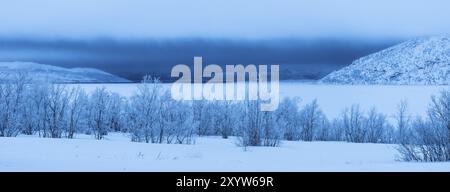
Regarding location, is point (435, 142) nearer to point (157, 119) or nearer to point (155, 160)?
point (155, 160)

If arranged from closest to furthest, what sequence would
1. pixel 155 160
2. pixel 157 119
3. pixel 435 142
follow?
pixel 155 160 → pixel 435 142 → pixel 157 119

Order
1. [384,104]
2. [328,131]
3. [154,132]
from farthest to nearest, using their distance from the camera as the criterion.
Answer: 1. [384,104]
2. [328,131]
3. [154,132]

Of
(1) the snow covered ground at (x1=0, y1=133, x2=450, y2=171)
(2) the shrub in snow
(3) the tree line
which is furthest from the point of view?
(3) the tree line

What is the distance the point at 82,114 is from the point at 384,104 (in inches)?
2314

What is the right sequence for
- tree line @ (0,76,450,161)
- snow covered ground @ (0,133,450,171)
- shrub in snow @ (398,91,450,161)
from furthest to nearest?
1. tree line @ (0,76,450,161)
2. shrub in snow @ (398,91,450,161)
3. snow covered ground @ (0,133,450,171)

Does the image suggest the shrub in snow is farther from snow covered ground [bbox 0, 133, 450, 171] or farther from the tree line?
the tree line

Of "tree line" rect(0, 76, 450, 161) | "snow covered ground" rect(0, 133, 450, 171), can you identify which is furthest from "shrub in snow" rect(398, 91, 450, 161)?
"tree line" rect(0, 76, 450, 161)

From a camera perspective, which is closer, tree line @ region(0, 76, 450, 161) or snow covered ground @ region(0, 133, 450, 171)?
snow covered ground @ region(0, 133, 450, 171)

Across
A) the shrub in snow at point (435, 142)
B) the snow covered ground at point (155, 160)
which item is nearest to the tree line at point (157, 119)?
the shrub in snow at point (435, 142)

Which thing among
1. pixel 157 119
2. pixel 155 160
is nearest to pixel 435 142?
pixel 155 160

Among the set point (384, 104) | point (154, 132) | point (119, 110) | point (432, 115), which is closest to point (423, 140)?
point (432, 115)

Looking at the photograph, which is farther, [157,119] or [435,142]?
[157,119]
